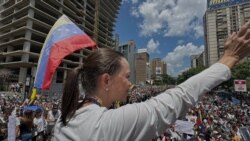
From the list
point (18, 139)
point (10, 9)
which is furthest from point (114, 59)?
point (10, 9)

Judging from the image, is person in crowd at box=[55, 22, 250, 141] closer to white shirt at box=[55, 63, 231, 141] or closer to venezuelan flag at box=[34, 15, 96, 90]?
white shirt at box=[55, 63, 231, 141]

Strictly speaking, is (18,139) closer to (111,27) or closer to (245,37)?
(245,37)

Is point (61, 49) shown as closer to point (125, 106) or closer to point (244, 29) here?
point (125, 106)

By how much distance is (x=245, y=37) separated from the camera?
1.08 meters

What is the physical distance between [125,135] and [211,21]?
101 meters

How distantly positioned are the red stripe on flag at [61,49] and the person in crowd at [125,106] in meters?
3.13

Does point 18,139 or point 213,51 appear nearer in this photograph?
point 18,139

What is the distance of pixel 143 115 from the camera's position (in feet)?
3.27

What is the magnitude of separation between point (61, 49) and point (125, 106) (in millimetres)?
3681

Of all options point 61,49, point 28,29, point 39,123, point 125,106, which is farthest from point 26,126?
point 28,29

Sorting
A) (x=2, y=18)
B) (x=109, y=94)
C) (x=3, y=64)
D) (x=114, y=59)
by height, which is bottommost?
(x=109, y=94)

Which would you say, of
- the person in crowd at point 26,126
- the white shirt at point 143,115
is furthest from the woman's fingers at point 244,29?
the person in crowd at point 26,126

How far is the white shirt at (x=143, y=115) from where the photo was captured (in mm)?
987

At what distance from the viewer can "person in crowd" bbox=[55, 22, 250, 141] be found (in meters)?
0.99
